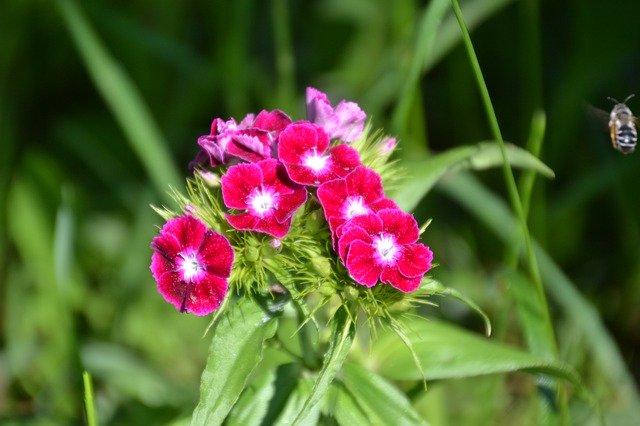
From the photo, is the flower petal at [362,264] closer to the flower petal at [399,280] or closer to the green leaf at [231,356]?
the flower petal at [399,280]

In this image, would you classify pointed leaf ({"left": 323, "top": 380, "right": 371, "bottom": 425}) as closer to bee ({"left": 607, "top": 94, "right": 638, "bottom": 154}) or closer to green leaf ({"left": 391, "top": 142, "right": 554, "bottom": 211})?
green leaf ({"left": 391, "top": 142, "right": 554, "bottom": 211})

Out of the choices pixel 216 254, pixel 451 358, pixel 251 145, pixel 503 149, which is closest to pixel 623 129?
pixel 503 149

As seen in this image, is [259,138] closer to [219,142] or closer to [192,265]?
[219,142]

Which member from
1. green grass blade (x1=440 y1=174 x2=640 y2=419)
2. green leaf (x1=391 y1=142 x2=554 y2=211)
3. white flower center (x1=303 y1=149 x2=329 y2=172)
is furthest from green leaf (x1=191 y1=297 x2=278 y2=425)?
green grass blade (x1=440 y1=174 x2=640 y2=419)

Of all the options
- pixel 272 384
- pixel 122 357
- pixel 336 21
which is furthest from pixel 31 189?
pixel 272 384

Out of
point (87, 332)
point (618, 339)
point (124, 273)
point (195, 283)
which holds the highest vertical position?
point (195, 283)

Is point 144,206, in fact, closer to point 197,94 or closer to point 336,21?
point 197,94
